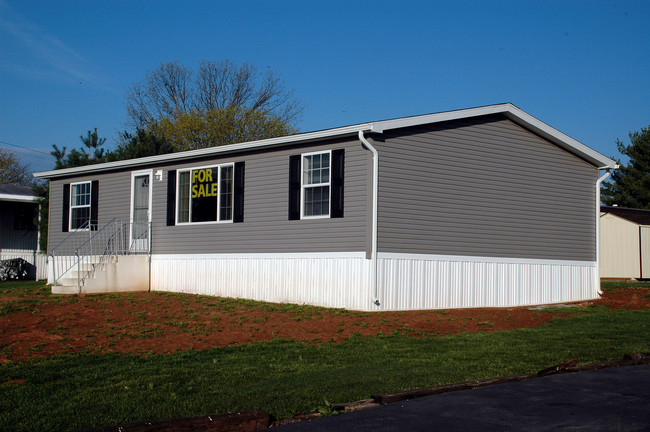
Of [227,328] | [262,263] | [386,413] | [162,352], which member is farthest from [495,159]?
[386,413]

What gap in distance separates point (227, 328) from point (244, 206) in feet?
16.0

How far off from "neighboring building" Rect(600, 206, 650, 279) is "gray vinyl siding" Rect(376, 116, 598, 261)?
38.8ft

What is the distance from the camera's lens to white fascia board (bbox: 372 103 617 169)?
1441 centimetres

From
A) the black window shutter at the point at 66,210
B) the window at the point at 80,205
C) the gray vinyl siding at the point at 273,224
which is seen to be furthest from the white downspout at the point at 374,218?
the black window shutter at the point at 66,210

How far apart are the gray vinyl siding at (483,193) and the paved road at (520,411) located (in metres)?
7.26

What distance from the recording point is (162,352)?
10.4m

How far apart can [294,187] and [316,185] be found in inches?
24.3

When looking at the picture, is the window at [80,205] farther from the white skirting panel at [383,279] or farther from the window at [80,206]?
the white skirting panel at [383,279]

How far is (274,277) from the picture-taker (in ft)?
51.9

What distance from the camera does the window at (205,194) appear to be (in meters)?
17.2

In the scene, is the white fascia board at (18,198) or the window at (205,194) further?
the white fascia board at (18,198)

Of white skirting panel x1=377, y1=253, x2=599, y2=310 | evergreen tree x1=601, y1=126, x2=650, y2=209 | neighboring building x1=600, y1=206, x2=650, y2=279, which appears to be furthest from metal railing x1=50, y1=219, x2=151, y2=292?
evergreen tree x1=601, y1=126, x2=650, y2=209

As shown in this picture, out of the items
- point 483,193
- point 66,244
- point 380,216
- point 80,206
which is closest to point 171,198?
point 80,206

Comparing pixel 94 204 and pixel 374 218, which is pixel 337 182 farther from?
pixel 94 204
